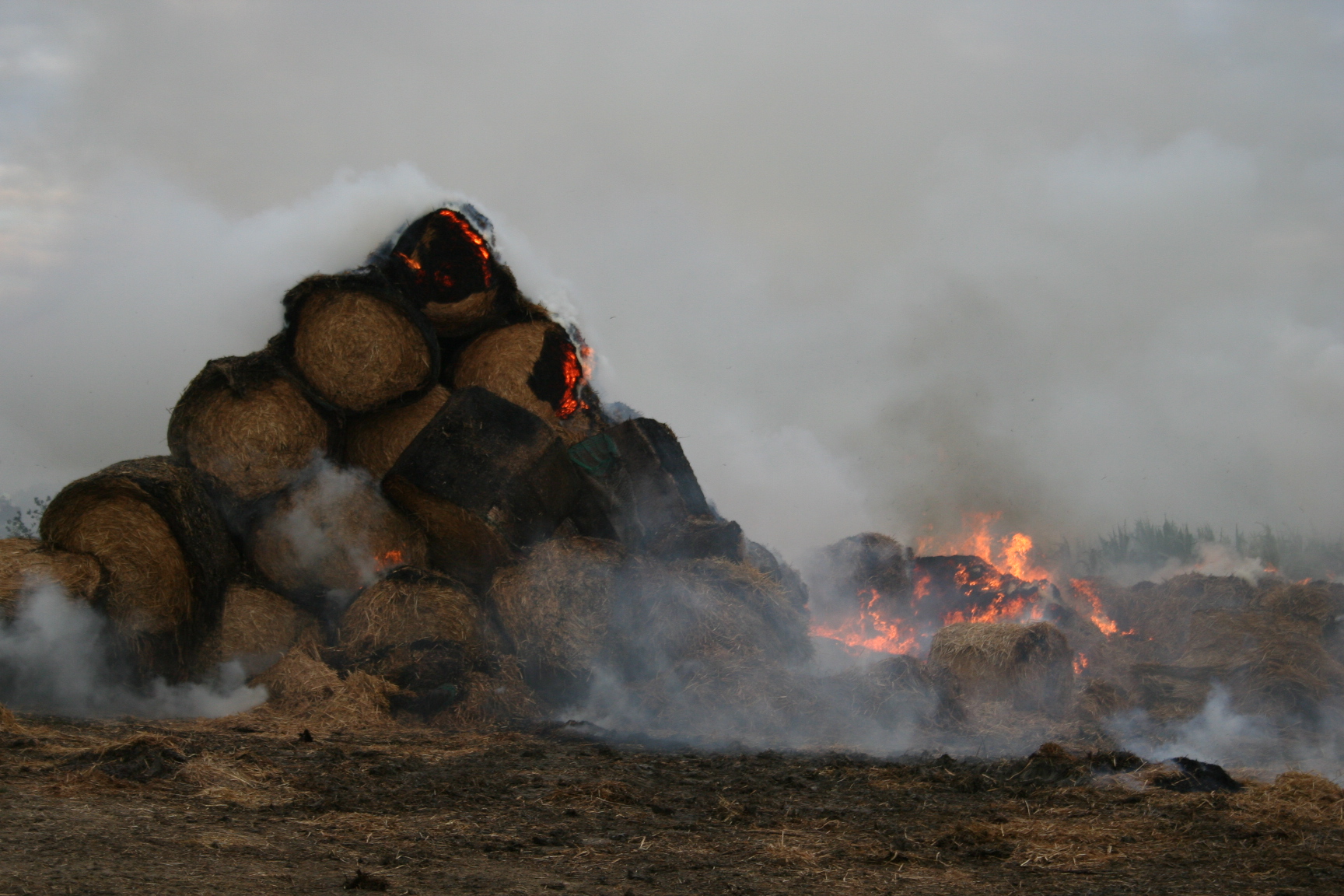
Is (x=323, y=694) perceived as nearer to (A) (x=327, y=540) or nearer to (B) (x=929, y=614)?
(A) (x=327, y=540)

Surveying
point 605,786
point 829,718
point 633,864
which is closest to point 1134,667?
point 829,718

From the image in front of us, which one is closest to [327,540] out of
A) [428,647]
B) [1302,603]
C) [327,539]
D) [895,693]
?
[327,539]

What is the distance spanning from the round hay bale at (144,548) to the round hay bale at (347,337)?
149 cm

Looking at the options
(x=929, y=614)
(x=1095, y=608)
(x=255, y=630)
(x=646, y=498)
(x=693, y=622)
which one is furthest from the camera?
(x=1095, y=608)

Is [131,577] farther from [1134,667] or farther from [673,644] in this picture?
[1134,667]

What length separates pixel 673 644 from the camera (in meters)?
8.08

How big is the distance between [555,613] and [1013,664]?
4.15 meters

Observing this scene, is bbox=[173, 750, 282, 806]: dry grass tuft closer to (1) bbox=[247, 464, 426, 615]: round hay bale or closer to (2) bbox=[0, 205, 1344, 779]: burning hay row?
(2) bbox=[0, 205, 1344, 779]: burning hay row

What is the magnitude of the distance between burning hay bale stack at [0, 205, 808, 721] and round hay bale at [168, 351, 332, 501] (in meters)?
0.01

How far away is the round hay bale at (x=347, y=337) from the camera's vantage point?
8.29m

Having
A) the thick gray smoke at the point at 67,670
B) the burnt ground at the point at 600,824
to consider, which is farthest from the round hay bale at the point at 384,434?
the burnt ground at the point at 600,824

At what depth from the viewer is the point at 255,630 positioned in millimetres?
7891

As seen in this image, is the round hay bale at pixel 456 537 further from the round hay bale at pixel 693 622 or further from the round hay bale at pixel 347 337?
the round hay bale at pixel 693 622

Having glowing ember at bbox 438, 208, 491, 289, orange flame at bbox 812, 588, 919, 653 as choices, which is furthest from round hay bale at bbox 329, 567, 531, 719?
orange flame at bbox 812, 588, 919, 653
